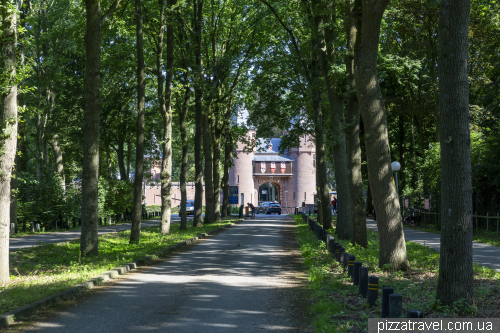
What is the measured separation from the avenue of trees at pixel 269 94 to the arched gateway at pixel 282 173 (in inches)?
1272

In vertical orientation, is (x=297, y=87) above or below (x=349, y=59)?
above

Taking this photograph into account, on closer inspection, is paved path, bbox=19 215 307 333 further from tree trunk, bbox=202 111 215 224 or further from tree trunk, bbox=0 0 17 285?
tree trunk, bbox=202 111 215 224

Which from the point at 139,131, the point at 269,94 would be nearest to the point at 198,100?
the point at 269,94

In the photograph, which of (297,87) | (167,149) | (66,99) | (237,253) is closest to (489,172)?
(297,87)

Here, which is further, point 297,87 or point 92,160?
point 297,87

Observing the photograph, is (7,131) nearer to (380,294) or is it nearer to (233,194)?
(380,294)

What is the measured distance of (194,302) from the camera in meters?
8.05

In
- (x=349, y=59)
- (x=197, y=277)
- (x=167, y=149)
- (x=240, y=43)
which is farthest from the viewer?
(x=240, y=43)

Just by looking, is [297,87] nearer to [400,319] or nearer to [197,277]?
[197,277]

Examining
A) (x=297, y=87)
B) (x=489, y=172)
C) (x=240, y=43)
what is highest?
(x=240, y=43)

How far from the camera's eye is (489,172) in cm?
2156

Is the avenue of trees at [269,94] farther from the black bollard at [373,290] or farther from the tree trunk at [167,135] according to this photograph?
the black bollard at [373,290]

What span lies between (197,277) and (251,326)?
4.29 metres

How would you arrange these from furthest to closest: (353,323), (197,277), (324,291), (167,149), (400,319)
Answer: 1. (167,149)
2. (197,277)
3. (324,291)
4. (353,323)
5. (400,319)
